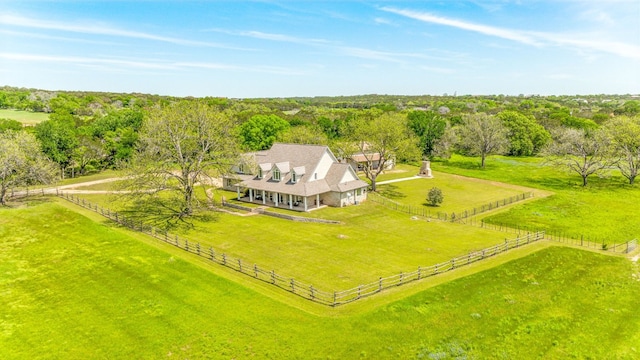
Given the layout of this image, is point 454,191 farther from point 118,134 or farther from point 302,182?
point 118,134

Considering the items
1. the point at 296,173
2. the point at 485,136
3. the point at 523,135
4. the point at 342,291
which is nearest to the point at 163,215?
the point at 296,173

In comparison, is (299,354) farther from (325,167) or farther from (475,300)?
(325,167)

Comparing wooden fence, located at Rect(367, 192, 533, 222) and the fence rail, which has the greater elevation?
wooden fence, located at Rect(367, 192, 533, 222)

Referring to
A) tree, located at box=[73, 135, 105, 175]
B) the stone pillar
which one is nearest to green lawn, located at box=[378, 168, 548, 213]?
the stone pillar

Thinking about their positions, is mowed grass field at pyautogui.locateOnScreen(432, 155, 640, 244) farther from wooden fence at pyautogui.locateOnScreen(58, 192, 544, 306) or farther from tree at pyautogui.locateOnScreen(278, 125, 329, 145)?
tree at pyautogui.locateOnScreen(278, 125, 329, 145)

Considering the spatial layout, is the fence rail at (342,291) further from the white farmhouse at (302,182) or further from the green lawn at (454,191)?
the green lawn at (454,191)

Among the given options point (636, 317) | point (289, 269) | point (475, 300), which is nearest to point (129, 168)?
point (289, 269)
